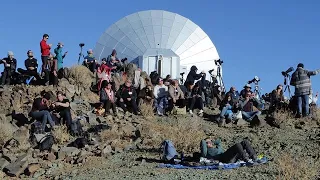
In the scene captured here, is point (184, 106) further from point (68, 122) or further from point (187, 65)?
point (187, 65)

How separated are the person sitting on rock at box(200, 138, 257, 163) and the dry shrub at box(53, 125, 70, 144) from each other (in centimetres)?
451

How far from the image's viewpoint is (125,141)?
613 inches

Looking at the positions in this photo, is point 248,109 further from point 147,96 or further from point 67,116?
point 67,116

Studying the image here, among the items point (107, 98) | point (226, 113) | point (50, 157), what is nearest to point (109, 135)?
point (50, 157)

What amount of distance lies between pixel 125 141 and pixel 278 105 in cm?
703

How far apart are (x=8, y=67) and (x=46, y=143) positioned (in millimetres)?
7397

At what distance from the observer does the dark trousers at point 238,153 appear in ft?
40.9

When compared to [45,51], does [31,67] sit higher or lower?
lower

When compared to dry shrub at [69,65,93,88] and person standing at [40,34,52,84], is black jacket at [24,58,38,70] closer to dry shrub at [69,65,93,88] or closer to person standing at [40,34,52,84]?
person standing at [40,34,52,84]

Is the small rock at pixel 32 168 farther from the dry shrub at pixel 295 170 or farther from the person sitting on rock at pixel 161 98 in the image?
the person sitting on rock at pixel 161 98

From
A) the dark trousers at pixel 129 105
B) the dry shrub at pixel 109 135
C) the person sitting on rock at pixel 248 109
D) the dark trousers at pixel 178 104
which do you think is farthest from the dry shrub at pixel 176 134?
the person sitting on rock at pixel 248 109

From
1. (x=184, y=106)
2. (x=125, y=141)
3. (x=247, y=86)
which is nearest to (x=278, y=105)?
(x=247, y=86)

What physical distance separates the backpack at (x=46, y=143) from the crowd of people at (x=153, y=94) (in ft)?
4.55

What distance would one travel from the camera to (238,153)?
41.0ft
